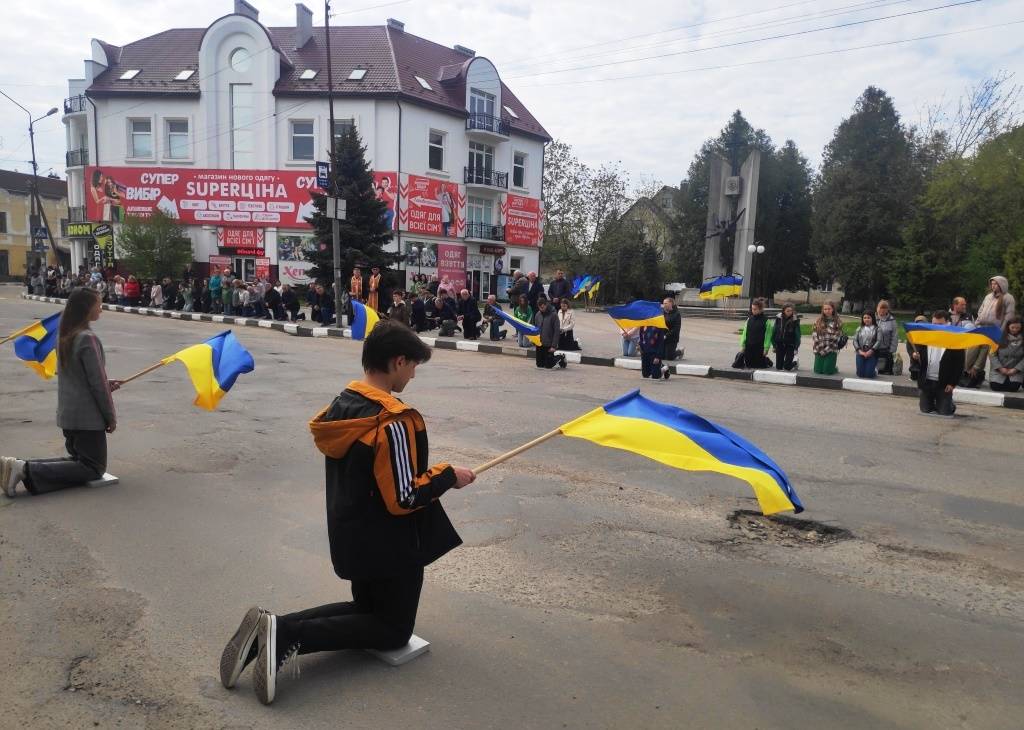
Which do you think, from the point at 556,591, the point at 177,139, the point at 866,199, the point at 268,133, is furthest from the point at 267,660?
the point at 866,199

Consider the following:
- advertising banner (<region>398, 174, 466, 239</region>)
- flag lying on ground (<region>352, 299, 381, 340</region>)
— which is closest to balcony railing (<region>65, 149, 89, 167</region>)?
advertising banner (<region>398, 174, 466, 239</region>)

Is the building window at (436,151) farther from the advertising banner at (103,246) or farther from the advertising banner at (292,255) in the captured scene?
the advertising banner at (103,246)

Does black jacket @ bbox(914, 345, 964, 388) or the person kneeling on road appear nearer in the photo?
the person kneeling on road

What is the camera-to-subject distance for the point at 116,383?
5.93 metres

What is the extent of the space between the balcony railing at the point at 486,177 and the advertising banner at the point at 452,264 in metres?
3.90

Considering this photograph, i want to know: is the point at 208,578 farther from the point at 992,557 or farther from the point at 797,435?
the point at 797,435

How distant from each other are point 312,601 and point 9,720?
143 centimetres

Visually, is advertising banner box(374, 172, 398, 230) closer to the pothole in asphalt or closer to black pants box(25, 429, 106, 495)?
black pants box(25, 429, 106, 495)

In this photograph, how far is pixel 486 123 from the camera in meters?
42.2

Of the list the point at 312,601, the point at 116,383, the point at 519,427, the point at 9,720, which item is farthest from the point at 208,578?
the point at 519,427

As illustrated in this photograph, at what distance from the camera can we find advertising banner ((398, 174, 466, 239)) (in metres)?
38.4

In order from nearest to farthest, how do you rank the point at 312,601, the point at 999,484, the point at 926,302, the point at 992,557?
the point at 312,601 → the point at 992,557 → the point at 999,484 → the point at 926,302

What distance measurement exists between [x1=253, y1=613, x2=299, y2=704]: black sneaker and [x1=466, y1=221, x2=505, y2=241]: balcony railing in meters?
39.9

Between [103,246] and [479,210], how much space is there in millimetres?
20480
